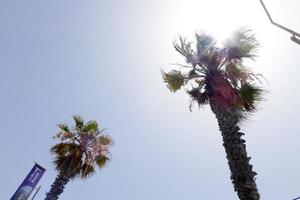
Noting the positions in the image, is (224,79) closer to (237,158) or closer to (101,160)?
(237,158)

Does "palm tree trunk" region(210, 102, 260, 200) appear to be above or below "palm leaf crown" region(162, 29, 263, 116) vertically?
below

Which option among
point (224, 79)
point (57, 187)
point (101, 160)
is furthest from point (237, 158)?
point (101, 160)

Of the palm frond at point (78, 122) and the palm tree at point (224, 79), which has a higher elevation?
the palm frond at point (78, 122)

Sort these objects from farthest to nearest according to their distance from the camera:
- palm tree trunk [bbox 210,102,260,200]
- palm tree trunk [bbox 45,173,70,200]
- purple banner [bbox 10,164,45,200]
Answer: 1. purple banner [bbox 10,164,45,200]
2. palm tree trunk [bbox 45,173,70,200]
3. palm tree trunk [bbox 210,102,260,200]

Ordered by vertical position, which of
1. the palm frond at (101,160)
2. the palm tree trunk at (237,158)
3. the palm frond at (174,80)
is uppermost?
the palm frond at (101,160)

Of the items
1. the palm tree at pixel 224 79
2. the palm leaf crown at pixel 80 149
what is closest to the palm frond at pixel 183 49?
the palm tree at pixel 224 79

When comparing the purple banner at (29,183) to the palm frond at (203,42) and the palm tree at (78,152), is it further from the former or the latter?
the palm frond at (203,42)

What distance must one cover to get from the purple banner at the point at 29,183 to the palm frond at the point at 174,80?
10373 mm

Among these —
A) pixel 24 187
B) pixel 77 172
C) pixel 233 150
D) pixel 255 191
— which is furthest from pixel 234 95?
pixel 24 187

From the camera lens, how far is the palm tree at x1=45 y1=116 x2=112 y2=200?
20248 mm

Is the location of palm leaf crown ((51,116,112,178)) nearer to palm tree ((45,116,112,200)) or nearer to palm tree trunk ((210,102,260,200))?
palm tree ((45,116,112,200))

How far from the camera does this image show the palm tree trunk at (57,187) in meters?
19.3

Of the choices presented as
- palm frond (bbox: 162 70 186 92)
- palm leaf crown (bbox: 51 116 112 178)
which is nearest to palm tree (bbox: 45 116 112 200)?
palm leaf crown (bbox: 51 116 112 178)

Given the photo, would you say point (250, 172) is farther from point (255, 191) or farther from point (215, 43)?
point (215, 43)
